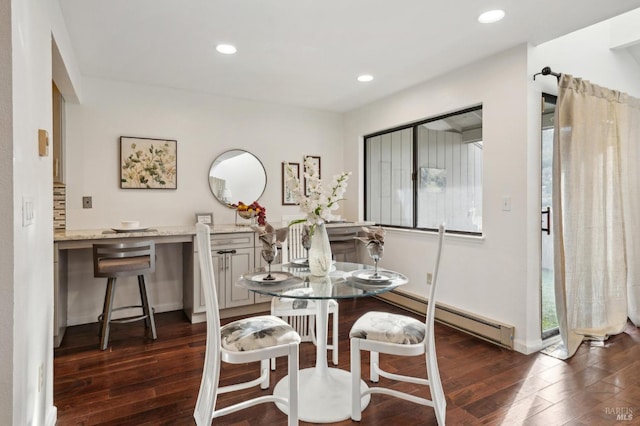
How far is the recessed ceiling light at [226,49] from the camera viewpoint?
2.90 metres

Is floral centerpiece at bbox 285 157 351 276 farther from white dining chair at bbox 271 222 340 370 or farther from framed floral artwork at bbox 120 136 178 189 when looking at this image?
framed floral artwork at bbox 120 136 178 189

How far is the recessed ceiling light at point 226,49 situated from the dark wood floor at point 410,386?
8.00 feet

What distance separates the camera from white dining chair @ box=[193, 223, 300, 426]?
5.72 feet

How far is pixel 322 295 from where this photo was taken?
6.03 feet

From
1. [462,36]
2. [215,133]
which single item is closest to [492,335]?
[462,36]

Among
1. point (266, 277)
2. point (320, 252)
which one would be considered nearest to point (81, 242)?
point (266, 277)

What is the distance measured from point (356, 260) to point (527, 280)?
218 centimetres

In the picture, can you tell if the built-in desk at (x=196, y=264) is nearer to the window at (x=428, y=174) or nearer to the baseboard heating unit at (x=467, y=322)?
the baseboard heating unit at (x=467, y=322)

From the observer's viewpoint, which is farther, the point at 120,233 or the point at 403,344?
the point at 120,233

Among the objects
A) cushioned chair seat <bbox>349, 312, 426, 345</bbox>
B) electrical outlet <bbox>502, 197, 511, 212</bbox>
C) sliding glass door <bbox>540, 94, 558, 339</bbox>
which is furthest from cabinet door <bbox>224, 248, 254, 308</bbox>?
sliding glass door <bbox>540, 94, 558, 339</bbox>

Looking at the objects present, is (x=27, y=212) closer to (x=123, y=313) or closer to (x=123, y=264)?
(x=123, y=264)

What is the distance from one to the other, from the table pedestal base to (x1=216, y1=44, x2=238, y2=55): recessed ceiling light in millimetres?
2513

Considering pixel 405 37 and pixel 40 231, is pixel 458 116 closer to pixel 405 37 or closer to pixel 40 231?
pixel 405 37

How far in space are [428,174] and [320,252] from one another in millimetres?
2110
